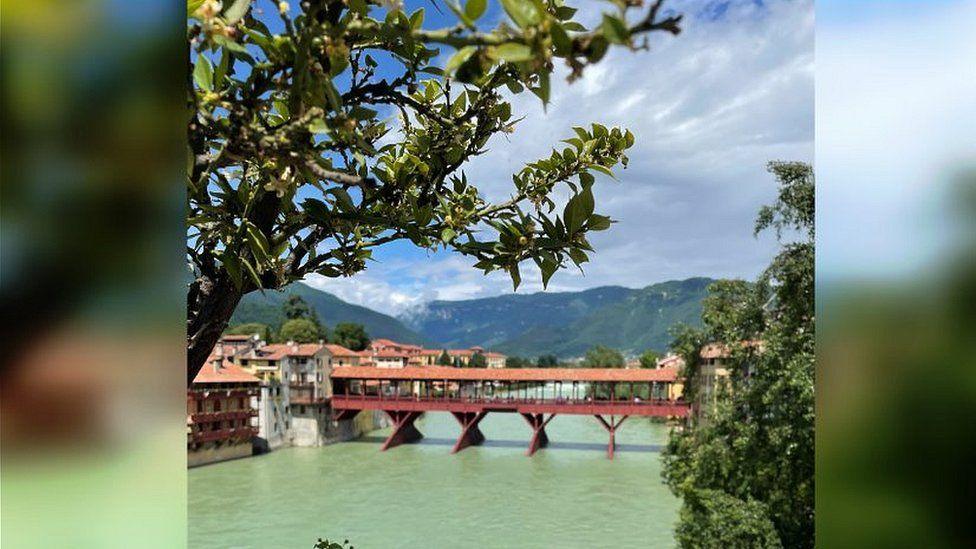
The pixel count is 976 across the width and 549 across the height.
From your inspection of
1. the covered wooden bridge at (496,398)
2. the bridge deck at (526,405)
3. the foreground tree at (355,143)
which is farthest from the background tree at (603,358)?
the foreground tree at (355,143)

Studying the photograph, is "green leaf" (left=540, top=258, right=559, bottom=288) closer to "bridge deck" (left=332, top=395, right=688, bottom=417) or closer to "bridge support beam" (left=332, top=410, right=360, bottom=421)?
"bridge deck" (left=332, top=395, right=688, bottom=417)

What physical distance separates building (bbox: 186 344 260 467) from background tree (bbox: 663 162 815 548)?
9.78 metres

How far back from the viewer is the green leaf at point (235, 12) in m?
0.38

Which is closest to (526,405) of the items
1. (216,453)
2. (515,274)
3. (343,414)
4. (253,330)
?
(343,414)

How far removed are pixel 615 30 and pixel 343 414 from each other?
56.8 ft

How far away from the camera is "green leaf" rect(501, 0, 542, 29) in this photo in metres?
0.30

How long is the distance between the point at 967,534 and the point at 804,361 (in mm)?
4690

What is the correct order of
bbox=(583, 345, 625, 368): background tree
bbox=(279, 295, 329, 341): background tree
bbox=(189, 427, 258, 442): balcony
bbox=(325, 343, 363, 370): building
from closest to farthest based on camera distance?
1. bbox=(189, 427, 258, 442): balcony
2. bbox=(325, 343, 363, 370): building
3. bbox=(279, 295, 329, 341): background tree
4. bbox=(583, 345, 625, 368): background tree

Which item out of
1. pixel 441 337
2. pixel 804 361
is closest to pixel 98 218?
pixel 804 361

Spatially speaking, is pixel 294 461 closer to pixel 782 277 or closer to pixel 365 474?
pixel 365 474

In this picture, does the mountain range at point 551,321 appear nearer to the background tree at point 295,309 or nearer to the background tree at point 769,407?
the background tree at point 295,309

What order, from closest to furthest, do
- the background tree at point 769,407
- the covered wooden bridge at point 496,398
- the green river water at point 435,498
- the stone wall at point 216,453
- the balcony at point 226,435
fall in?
1. the background tree at point 769,407
2. the green river water at point 435,498
3. the balcony at point 226,435
4. the covered wooden bridge at point 496,398
5. the stone wall at point 216,453

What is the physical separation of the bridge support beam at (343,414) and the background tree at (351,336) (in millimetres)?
9134

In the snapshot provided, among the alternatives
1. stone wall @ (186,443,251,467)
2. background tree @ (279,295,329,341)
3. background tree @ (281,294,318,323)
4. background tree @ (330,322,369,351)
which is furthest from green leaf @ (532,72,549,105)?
background tree @ (330,322,369,351)
